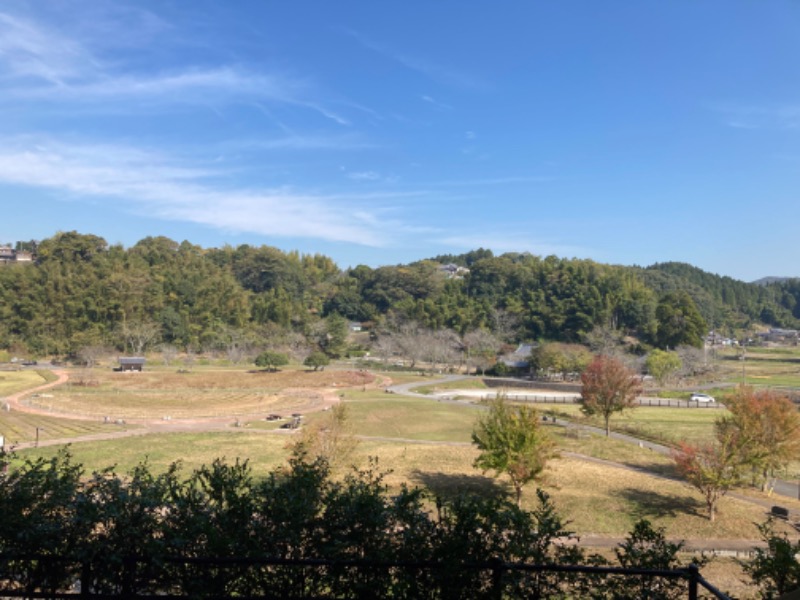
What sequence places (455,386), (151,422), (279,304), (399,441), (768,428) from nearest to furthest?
(768,428) < (399,441) < (151,422) < (455,386) < (279,304)

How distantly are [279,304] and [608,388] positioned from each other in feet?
193

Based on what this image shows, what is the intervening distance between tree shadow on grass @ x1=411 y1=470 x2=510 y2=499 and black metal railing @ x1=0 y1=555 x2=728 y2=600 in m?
16.3

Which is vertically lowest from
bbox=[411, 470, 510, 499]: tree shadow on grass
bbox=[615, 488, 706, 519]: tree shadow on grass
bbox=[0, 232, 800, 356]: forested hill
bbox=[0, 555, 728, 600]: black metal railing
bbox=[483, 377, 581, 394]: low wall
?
bbox=[483, 377, 581, 394]: low wall

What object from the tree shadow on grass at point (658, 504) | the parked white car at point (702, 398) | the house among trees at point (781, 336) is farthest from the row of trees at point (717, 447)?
the house among trees at point (781, 336)

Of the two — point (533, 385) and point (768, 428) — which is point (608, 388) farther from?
point (533, 385)

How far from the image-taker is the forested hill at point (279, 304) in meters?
69.1

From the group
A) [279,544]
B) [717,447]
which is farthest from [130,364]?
[279,544]

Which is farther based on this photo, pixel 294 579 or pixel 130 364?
pixel 130 364

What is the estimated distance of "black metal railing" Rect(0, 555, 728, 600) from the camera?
153 inches

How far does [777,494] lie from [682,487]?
159 inches

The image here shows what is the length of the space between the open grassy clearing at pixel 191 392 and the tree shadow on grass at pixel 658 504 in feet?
85.1

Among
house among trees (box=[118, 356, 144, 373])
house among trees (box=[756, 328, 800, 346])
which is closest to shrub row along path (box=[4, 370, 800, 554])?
house among trees (box=[118, 356, 144, 373])

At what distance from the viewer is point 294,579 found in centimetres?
410

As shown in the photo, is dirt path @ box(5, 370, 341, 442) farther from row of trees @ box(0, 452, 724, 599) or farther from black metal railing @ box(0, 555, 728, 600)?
black metal railing @ box(0, 555, 728, 600)
